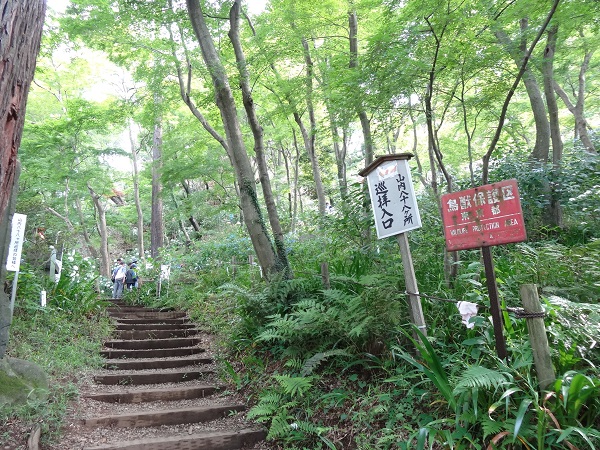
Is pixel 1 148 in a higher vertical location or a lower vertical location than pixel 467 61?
lower

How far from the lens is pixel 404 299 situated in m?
3.85

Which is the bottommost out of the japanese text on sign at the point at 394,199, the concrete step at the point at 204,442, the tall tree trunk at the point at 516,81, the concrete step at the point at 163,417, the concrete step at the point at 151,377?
the concrete step at the point at 204,442

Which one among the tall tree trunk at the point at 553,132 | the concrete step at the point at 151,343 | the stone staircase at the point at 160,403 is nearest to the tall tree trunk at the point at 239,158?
the stone staircase at the point at 160,403

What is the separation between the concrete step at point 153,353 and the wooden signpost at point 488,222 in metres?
4.84

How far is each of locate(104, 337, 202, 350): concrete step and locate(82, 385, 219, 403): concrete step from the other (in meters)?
1.89

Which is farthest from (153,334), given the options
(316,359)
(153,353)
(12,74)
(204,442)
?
(12,74)

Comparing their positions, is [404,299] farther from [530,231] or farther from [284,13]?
[284,13]

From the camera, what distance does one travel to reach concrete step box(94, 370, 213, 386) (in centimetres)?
491

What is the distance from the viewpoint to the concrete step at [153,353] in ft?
19.3

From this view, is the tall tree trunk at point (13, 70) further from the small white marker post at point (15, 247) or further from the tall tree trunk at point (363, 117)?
the tall tree trunk at point (363, 117)

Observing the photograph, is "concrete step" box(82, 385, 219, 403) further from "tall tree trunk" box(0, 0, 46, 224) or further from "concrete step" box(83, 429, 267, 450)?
"tall tree trunk" box(0, 0, 46, 224)

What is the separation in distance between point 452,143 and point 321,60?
6.02 m

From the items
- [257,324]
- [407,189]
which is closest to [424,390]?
[407,189]

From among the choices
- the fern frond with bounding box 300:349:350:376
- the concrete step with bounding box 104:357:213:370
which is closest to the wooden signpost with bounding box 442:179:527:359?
the fern frond with bounding box 300:349:350:376
